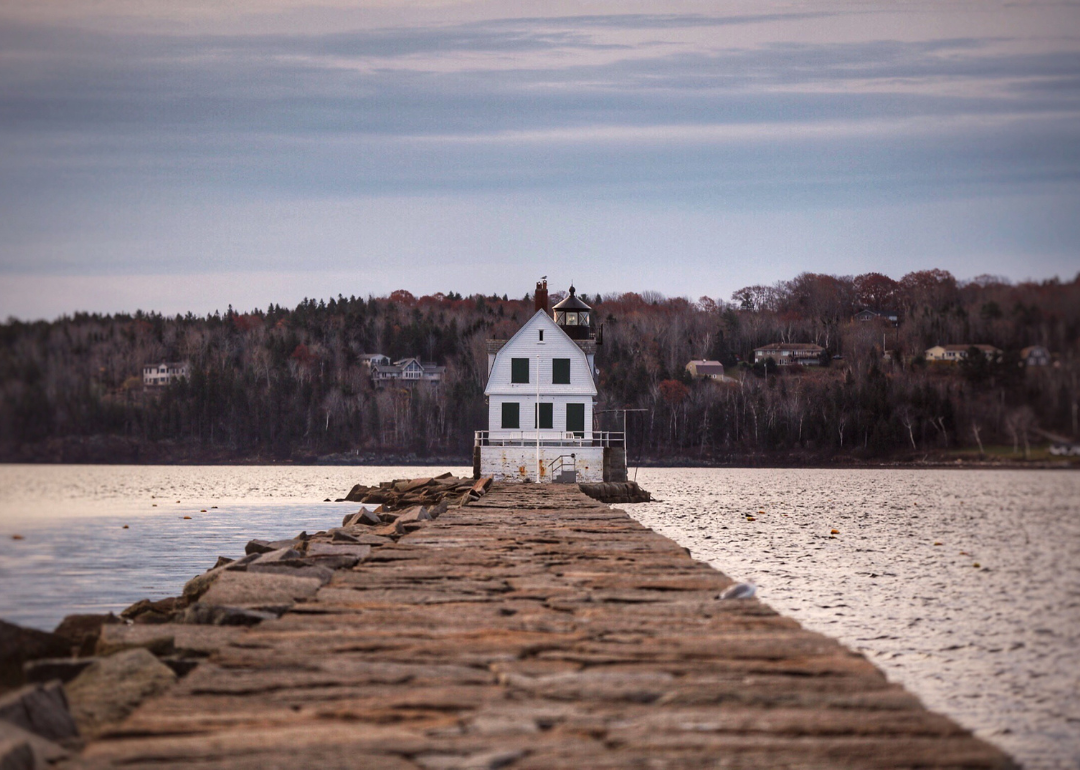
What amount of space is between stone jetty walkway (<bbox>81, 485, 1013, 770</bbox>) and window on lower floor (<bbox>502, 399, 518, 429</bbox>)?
31981 millimetres

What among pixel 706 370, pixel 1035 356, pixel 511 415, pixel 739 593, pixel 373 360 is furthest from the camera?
pixel 373 360

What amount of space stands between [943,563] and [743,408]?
67.1 m

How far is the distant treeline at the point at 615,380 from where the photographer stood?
738 centimetres

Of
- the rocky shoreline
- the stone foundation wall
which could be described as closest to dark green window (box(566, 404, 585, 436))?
the stone foundation wall

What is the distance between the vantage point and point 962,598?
13766 millimetres

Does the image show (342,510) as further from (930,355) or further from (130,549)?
(930,355)

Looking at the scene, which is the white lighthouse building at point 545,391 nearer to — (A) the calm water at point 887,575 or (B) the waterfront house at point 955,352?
(A) the calm water at point 887,575

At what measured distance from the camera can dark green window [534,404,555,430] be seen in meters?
38.8

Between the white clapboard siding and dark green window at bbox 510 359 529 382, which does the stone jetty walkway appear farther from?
dark green window at bbox 510 359 529 382

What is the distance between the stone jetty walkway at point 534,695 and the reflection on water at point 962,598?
9.00 ft

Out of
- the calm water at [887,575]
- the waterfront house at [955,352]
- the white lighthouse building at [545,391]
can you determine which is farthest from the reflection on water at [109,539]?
the waterfront house at [955,352]

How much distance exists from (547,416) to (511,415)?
144cm

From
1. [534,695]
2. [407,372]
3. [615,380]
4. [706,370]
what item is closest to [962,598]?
[534,695]

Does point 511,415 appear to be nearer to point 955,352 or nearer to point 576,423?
point 576,423
